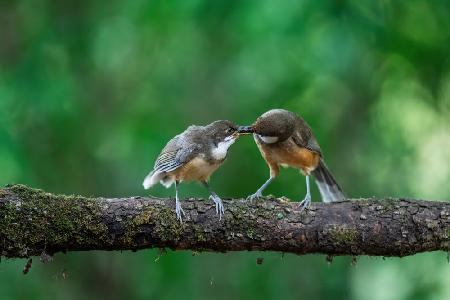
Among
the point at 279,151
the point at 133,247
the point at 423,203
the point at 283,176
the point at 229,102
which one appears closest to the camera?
the point at 133,247

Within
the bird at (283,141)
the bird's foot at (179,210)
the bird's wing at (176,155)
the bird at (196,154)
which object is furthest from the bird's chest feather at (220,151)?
the bird's foot at (179,210)

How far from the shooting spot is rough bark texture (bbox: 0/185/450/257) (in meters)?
4.21

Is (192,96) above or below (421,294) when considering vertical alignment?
above

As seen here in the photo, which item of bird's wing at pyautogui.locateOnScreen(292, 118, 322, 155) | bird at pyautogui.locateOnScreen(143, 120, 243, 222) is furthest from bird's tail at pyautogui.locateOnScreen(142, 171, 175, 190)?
bird's wing at pyautogui.locateOnScreen(292, 118, 322, 155)

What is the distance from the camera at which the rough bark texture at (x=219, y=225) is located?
421 cm

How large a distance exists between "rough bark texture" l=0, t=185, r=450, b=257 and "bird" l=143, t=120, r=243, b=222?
0.46 meters

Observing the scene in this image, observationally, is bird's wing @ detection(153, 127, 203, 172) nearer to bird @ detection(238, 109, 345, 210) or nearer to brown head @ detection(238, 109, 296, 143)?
bird @ detection(238, 109, 345, 210)

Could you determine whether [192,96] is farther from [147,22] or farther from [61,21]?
[61,21]

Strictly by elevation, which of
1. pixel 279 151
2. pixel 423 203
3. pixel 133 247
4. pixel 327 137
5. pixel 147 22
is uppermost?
pixel 147 22

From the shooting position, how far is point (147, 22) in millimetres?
8734

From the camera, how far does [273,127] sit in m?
5.65

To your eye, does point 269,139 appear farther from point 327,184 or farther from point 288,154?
point 327,184

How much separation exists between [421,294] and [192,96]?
13.0ft

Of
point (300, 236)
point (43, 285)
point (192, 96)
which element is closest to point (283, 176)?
point (192, 96)
